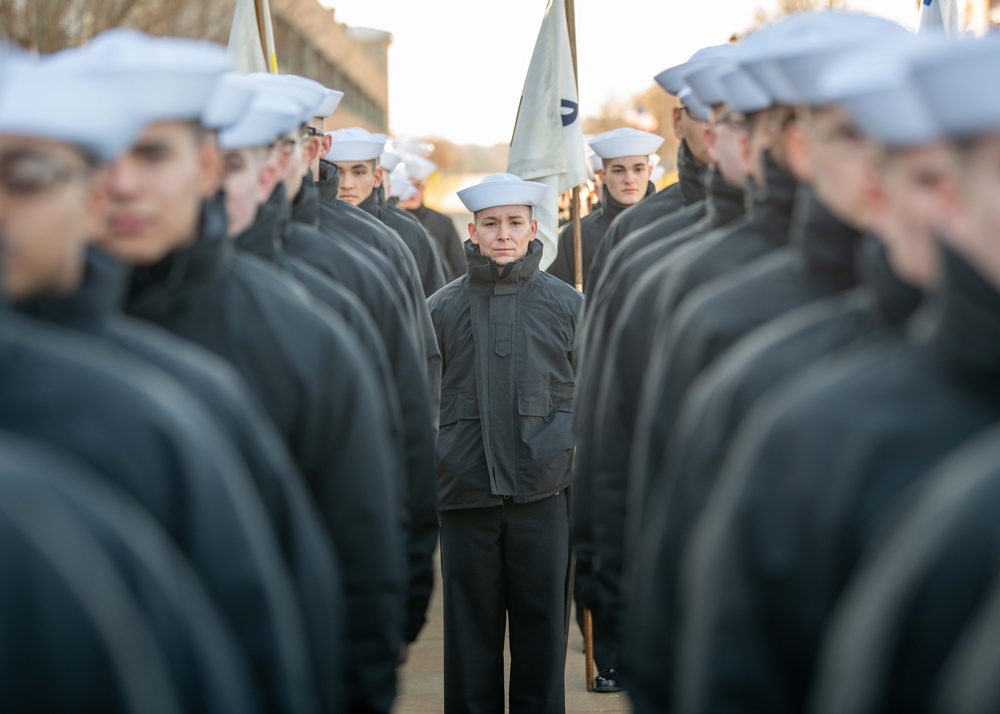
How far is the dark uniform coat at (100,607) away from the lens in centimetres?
173

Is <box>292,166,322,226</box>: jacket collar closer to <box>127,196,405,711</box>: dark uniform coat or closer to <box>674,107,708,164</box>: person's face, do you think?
<box>674,107,708,164</box>: person's face

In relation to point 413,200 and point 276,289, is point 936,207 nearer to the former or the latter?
point 276,289

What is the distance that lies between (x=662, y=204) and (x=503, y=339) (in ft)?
2.71

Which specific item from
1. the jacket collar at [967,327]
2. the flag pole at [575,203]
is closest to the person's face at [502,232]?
the flag pole at [575,203]

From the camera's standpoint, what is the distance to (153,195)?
9.18ft

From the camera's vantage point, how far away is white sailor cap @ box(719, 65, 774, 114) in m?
3.18

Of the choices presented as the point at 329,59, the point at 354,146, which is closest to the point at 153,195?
the point at 354,146

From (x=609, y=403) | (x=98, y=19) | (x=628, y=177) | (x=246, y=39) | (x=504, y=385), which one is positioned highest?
(x=98, y=19)

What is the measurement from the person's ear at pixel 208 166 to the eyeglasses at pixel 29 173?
0.81 m

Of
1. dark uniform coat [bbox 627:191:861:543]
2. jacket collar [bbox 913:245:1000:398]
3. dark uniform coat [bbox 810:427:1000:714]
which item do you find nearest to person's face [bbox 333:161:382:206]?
dark uniform coat [bbox 627:191:861:543]

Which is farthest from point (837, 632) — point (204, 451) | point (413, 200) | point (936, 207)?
point (413, 200)

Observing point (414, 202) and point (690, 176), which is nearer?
point (690, 176)

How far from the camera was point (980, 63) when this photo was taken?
6.16ft

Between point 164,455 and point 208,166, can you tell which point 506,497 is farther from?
point 164,455
